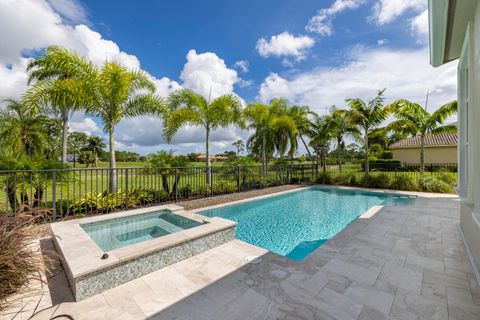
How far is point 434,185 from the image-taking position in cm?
876

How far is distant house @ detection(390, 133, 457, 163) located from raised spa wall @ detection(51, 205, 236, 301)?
2201cm

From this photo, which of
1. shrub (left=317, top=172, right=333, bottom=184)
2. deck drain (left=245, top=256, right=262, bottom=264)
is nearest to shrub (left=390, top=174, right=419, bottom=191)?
shrub (left=317, top=172, right=333, bottom=184)

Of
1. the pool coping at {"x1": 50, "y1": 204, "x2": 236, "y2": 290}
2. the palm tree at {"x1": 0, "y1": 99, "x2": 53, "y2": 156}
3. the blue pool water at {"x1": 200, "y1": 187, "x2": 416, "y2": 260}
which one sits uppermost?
the palm tree at {"x1": 0, "y1": 99, "x2": 53, "y2": 156}

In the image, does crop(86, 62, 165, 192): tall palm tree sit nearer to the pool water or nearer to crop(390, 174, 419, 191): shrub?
the pool water

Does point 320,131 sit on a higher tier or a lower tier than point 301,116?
lower

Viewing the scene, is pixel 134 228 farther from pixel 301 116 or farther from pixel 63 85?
pixel 301 116

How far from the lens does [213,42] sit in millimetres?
9000

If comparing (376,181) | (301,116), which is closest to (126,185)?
(376,181)

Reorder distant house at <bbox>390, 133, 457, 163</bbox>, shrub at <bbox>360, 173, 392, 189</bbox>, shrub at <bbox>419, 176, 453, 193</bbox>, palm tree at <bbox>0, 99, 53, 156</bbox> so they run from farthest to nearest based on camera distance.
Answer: distant house at <bbox>390, 133, 457, 163</bbox> → palm tree at <bbox>0, 99, 53, 156</bbox> → shrub at <bbox>360, 173, 392, 189</bbox> → shrub at <bbox>419, 176, 453, 193</bbox>

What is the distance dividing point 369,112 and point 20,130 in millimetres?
18794

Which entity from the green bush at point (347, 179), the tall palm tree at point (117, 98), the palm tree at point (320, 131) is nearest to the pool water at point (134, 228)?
the tall palm tree at point (117, 98)

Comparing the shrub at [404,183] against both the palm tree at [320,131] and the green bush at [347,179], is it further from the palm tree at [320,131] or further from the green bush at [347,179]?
the palm tree at [320,131]

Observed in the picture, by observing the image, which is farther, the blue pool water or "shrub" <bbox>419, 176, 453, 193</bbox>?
"shrub" <bbox>419, 176, 453, 193</bbox>

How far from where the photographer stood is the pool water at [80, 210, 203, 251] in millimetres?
3443
